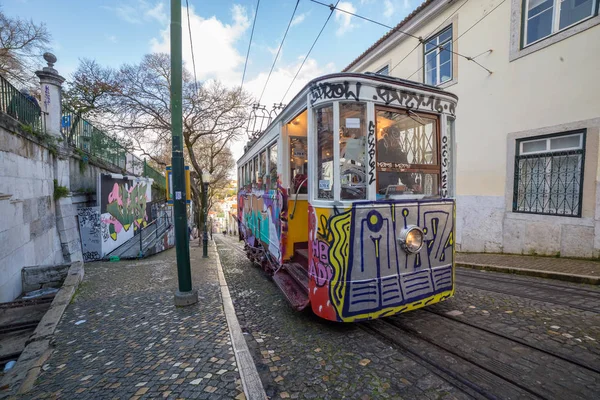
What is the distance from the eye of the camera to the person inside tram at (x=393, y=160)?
11.0 ft

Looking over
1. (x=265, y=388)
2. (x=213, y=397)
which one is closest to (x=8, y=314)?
(x=213, y=397)

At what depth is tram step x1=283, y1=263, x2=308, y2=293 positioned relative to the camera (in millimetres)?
3937

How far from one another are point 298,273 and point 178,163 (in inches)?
101

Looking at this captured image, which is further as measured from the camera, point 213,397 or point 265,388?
point 265,388

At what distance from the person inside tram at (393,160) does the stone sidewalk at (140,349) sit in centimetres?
260

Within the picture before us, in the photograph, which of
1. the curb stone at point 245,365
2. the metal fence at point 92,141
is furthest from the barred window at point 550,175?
the metal fence at point 92,141

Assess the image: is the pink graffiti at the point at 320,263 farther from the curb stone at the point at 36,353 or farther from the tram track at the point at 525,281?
the tram track at the point at 525,281

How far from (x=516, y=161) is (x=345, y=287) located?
7029 mm

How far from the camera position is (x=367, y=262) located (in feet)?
10.4

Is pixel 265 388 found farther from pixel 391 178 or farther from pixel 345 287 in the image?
pixel 391 178

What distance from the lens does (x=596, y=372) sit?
2467mm

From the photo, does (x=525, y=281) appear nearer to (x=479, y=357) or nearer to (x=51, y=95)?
(x=479, y=357)

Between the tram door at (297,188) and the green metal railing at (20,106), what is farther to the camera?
the green metal railing at (20,106)

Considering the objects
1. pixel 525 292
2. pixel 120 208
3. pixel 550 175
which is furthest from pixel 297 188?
pixel 120 208
